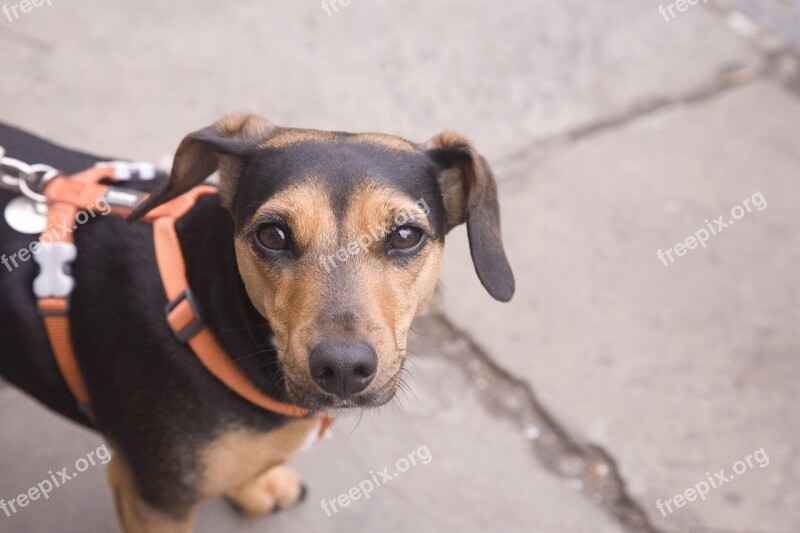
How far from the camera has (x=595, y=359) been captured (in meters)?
4.43

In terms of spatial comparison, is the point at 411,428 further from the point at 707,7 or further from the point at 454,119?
the point at 707,7

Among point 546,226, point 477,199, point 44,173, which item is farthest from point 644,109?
point 44,173

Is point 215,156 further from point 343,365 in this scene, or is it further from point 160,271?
point 343,365

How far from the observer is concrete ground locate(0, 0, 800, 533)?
154 inches

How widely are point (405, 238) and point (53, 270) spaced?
1195 millimetres

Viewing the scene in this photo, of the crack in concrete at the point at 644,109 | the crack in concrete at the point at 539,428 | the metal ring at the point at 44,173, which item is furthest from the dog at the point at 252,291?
the crack in concrete at the point at 644,109

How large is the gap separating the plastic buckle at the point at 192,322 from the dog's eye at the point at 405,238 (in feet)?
2.19

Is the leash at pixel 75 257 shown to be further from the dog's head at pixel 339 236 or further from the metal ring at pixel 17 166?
the dog's head at pixel 339 236

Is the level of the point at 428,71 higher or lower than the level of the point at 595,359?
higher

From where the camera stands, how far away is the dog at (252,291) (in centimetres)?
256

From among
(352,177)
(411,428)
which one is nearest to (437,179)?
(352,177)

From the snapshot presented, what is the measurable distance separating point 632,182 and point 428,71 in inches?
60.5

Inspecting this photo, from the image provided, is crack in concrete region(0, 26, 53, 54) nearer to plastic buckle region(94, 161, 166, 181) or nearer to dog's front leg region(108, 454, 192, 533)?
plastic buckle region(94, 161, 166, 181)

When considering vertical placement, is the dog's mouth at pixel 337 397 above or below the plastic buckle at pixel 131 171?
below
